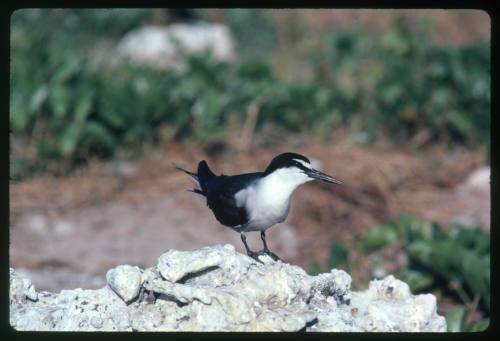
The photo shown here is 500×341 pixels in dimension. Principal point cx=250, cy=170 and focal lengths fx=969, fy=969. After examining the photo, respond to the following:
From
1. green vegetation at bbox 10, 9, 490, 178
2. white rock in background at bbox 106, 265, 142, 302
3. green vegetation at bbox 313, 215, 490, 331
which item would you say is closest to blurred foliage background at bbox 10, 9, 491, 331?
green vegetation at bbox 10, 9, 490, 178

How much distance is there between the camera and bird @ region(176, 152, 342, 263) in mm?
3178

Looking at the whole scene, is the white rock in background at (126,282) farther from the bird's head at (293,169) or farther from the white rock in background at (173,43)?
the white rock in background at (173,43)

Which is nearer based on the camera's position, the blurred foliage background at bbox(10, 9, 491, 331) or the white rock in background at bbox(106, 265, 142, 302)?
the white rock in background at bbox(106, 265, 142, 302)

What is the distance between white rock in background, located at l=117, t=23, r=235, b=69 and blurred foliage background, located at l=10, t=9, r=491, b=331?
19.7 inches

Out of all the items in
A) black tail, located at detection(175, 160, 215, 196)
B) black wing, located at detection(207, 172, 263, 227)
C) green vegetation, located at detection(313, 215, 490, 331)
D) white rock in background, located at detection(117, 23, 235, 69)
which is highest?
white rock in background, located at detection(117, 23, 235, 69)

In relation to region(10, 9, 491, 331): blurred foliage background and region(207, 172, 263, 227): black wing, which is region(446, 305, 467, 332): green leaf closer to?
region(207, 172, 263, 227): black wing

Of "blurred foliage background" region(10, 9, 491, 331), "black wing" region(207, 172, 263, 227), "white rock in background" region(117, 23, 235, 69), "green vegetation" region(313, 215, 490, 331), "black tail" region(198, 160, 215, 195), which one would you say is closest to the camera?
"black wing" region(207, 172, 263, 227)

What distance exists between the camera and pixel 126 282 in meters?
3.14

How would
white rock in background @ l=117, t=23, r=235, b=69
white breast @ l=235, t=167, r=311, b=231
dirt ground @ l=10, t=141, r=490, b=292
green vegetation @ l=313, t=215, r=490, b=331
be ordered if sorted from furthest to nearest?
white rock in background @ l=117, t=23, r=235, b=69
dirt ground @ l=10, t=141, r=490, b=292
green vegetation @ l=313, t=215, r=490, b=331
white breast @ l=235, t=167, r=311, b=231

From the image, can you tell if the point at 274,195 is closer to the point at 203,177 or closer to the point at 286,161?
the point at 286,161

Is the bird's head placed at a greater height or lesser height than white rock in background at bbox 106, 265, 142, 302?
greater

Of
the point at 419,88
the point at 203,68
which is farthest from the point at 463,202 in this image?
the point at 203,68

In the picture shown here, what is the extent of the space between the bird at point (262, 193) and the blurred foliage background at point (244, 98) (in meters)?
2.54

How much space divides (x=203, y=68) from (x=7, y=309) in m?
4.62
